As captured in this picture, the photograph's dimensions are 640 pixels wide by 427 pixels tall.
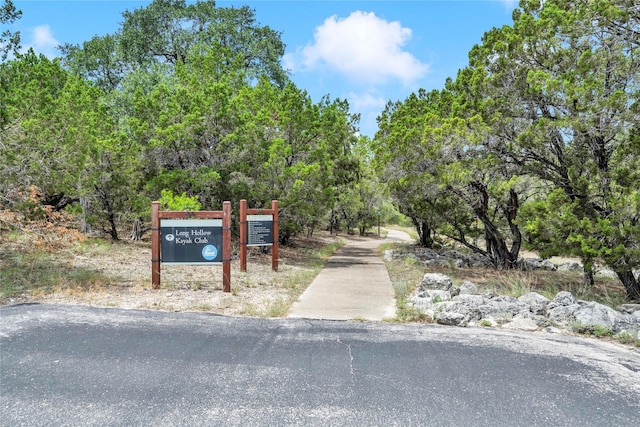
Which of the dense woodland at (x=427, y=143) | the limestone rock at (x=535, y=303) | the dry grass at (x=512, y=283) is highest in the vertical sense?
the dense woodland at (x=427, y=143)

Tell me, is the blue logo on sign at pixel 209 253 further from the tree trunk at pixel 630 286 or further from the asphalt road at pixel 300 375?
the tree trunk at pixel 630 286

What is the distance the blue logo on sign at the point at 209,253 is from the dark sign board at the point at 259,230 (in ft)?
9.39

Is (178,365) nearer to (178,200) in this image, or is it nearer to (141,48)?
(178,200)

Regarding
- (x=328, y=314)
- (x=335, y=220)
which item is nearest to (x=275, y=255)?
(x=328, y=314)

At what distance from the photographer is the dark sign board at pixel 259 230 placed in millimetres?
12242

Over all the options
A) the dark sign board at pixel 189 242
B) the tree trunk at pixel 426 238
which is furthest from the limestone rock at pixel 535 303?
the tree trunk at pixel 426 238

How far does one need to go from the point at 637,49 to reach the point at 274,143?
9.94 meters

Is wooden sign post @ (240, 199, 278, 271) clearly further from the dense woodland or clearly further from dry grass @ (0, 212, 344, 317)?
the dense woodland

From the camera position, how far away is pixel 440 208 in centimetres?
1817

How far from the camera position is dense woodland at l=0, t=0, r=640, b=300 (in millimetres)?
10016

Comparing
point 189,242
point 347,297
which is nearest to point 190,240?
point 189,242

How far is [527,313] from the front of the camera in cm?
728

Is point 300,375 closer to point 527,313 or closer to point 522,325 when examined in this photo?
point 522,325

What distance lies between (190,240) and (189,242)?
0.15ft
